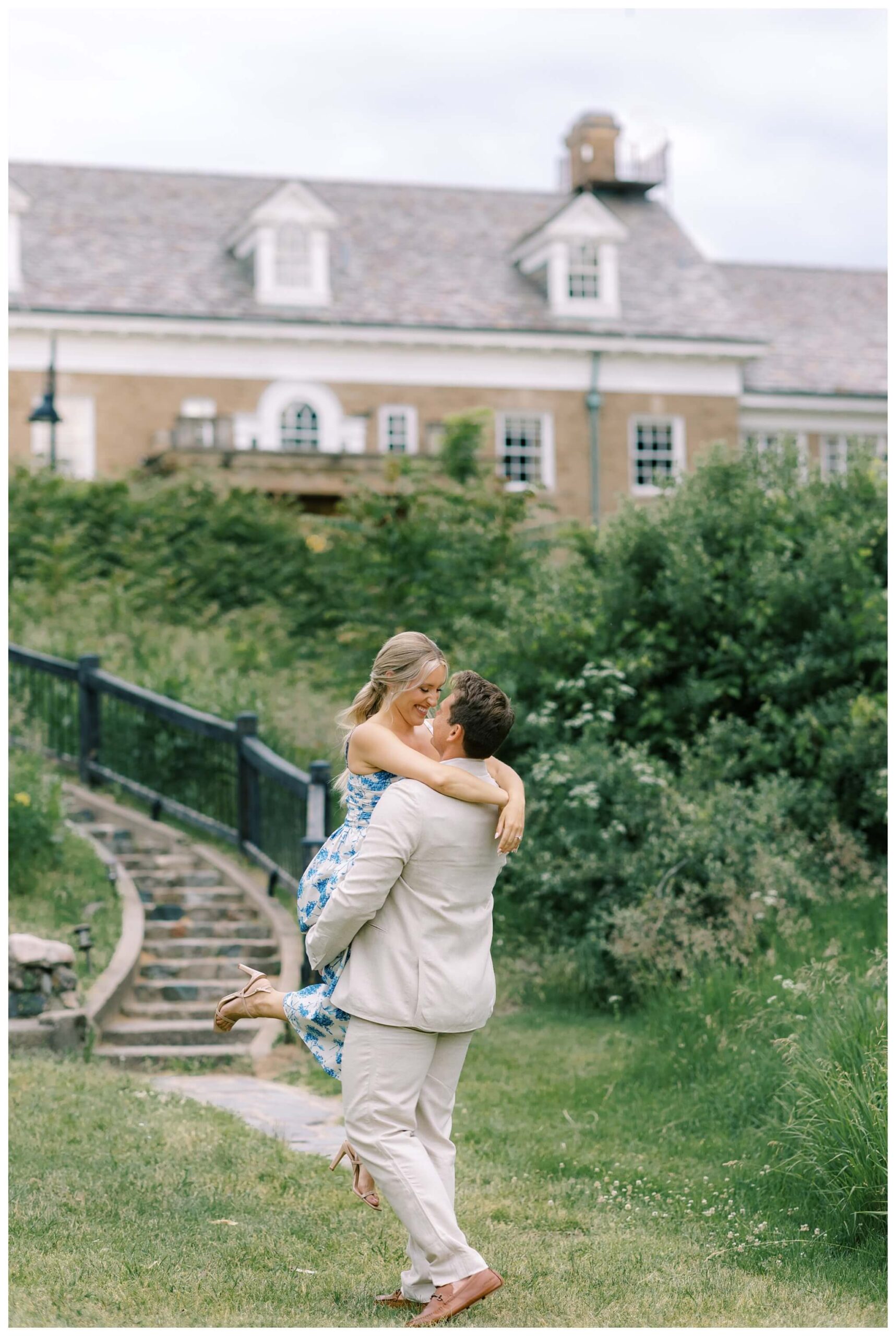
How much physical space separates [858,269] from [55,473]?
21.8m

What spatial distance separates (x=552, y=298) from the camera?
28875 mm

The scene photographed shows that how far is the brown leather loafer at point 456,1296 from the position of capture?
14.6 ft

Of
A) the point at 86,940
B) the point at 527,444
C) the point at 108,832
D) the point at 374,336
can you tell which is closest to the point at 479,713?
the point at 86,940

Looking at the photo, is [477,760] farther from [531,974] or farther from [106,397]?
[106,397]

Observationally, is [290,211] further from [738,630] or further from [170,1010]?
[170,1010]

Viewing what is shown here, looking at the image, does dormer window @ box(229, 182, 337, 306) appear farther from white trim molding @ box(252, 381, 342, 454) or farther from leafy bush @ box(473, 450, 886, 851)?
Answer: leafy bush @ box(473, 450, 886, 851)

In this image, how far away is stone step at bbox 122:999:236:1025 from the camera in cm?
931

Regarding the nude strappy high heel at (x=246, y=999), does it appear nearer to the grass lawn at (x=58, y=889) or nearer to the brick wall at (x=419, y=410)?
the grass lawn at (x=58, y=889)

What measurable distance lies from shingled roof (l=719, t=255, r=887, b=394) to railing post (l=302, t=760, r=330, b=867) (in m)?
21.7

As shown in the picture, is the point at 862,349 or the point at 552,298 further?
the point at 862,349

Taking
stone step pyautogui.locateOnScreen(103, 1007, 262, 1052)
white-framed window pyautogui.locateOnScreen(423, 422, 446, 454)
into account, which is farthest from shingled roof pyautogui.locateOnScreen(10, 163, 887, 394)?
stone step pyautogui.locateOnScreen(103, 1007, 262, 1052)

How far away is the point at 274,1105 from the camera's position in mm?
7750

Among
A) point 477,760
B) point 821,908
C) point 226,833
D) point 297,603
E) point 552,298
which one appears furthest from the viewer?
point 552,298

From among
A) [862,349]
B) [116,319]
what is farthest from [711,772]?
[862,349]
